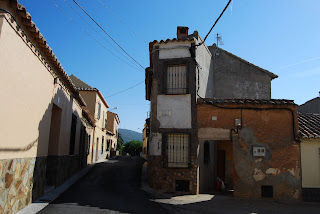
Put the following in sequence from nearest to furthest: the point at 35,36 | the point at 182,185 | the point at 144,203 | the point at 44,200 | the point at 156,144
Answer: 1. the point at 35,36
2. the point at 44,200
3. the point at 144,203
4. the point at 182,185
5. the point at 156,144

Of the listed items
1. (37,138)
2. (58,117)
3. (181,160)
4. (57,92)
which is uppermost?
(57,92)

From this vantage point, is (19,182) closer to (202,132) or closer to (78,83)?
(202,132)

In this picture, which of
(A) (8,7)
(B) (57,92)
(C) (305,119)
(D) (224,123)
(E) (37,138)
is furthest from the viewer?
(C) (305,119)

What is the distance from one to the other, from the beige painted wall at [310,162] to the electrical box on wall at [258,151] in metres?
1.64

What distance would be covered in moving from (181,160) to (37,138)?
6.17 metres

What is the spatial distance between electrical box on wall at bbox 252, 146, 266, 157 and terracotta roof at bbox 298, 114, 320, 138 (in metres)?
1.75

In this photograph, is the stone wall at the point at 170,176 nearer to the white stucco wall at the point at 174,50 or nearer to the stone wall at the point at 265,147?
the stone wall at the point at 265,147

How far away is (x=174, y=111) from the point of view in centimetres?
1189

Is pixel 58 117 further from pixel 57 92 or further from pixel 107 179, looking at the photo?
pixel 107 179

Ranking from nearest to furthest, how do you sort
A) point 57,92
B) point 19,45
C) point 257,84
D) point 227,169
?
point 19,45 < point 57,92 < point 227,169 < point 257,84

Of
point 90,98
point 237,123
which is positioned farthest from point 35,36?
point 90,98

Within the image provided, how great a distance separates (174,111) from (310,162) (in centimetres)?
615

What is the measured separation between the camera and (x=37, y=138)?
7742 millimetres

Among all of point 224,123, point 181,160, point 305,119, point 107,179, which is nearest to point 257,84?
point 305,119
